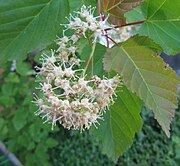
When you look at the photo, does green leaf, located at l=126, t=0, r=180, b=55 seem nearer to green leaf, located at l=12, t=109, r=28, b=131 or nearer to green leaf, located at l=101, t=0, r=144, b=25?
green leaf, located at l=101, t=0, r=144, b=25

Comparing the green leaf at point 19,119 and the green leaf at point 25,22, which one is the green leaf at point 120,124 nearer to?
the green leaf at point 25,22

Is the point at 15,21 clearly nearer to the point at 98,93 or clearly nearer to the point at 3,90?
the point at 98,93

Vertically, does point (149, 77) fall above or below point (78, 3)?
below

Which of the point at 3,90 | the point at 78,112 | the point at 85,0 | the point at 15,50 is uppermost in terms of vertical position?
the point at 3,90

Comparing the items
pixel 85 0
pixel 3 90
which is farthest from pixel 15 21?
pixel 3 90

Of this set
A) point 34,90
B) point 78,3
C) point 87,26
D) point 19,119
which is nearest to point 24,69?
point 34,90

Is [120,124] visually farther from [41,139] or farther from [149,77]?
[41,139]

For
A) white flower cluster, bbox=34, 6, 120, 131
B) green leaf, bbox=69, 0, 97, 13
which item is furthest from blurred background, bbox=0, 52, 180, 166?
white flower cluster, bbox=34, 6, 120, 131
